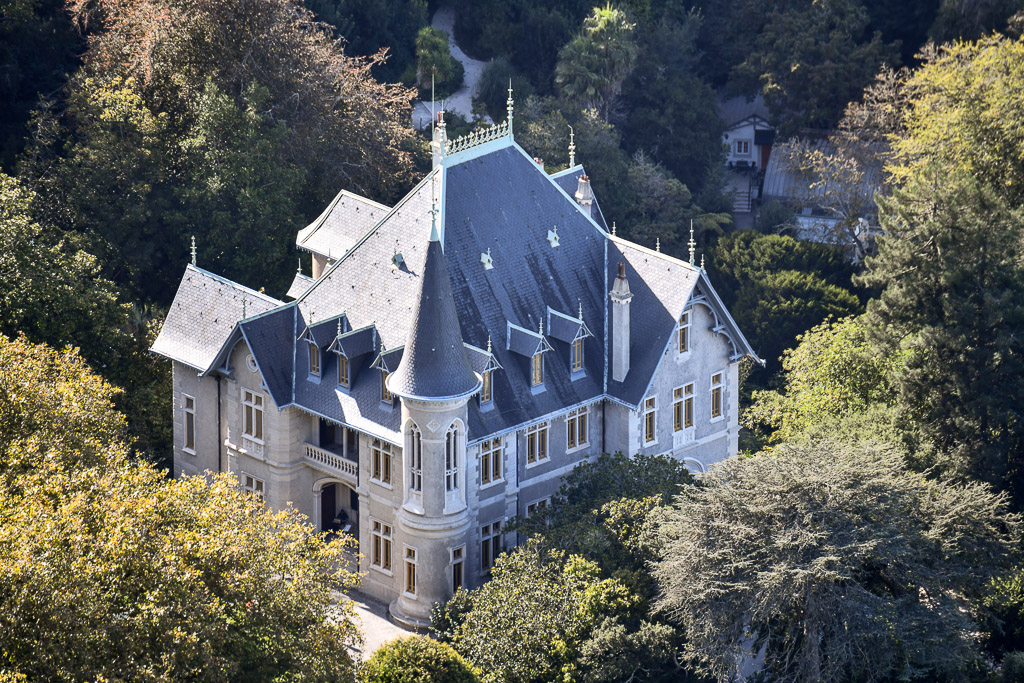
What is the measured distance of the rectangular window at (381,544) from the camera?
217ft

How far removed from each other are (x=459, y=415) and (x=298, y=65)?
32.6m

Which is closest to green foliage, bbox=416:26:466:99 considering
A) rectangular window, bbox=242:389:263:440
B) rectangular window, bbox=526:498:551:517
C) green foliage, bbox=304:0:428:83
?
green foliage, bbox=304:0:428:83

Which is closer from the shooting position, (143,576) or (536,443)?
(143,576)

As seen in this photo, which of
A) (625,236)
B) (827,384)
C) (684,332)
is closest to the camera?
(684,332)

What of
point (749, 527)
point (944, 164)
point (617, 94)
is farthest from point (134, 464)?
point (617, 94)

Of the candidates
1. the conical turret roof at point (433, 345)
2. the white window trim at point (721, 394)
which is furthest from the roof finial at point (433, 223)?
the white window trim at point (721, 394)

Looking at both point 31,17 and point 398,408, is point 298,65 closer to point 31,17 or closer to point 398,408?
point 31,17

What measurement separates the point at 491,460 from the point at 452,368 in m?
5.27

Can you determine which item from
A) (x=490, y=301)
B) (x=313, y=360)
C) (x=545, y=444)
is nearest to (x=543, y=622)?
(x=545, y=444)

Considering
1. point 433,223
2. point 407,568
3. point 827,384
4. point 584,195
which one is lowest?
point 407,568

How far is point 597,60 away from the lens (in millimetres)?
108750

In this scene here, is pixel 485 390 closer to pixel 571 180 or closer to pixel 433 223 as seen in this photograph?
pixel 433 223

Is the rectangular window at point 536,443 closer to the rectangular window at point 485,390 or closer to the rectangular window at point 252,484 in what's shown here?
the rectangular window at point 485,390

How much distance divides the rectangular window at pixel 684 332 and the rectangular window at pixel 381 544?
14151 millimetres
